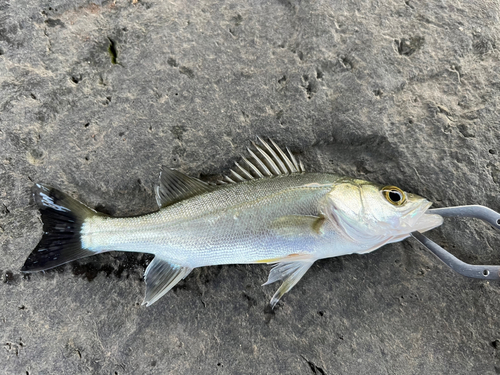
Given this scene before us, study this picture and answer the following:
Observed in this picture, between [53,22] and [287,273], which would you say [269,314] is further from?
[53,22]

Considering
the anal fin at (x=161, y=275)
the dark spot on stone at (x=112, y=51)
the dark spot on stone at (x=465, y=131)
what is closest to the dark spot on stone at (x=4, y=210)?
the anal fin at (x=161, y=275)

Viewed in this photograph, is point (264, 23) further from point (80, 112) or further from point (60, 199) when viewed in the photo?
point (60, 199)

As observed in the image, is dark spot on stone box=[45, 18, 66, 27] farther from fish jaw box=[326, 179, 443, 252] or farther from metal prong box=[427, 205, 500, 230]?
metal prong box=[427, 205, 500, 230]

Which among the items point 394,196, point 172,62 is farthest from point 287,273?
point 172,62

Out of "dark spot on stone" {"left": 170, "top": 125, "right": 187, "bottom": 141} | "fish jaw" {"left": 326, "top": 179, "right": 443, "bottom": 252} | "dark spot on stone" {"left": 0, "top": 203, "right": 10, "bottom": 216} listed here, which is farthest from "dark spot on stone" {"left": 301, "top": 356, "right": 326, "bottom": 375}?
"dark spot on stone" {"left": 0, "top": 203, "right": 10, "bottom": 216}

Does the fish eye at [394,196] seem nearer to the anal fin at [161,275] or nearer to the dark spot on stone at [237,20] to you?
the anal fin at [161,275]

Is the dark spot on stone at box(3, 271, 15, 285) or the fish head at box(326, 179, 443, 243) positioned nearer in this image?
the fish head at box(326, 179, 443, 243)

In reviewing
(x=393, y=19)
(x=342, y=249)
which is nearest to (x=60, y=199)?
(x=342, y=249)
